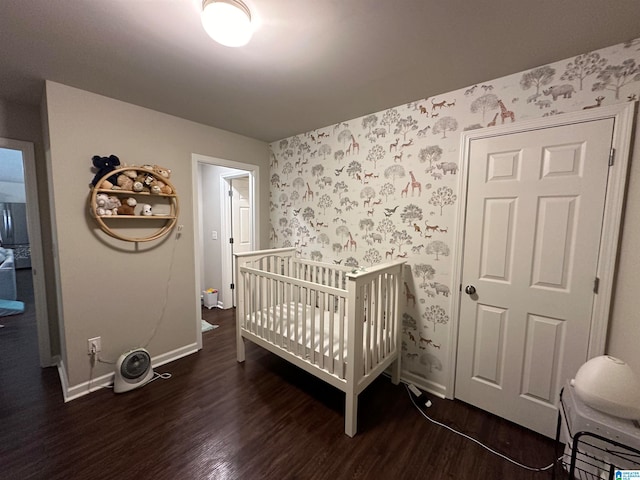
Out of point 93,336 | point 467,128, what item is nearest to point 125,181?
point 93,336

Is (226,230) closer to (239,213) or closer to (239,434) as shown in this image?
(239,213)

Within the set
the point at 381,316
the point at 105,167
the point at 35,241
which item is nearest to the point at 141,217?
the point at 105,167

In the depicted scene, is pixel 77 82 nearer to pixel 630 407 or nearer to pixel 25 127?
pixel 25 127

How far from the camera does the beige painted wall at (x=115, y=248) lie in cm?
183

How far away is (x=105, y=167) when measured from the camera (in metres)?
1.93

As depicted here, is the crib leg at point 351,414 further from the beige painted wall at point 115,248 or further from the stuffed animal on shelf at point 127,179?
the stuffed animal on shelf at point 127,179

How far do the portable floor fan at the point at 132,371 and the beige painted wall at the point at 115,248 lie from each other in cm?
20

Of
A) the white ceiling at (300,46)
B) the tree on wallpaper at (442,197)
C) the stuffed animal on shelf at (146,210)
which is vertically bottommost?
the stuffed animal on shelf at (146,210)

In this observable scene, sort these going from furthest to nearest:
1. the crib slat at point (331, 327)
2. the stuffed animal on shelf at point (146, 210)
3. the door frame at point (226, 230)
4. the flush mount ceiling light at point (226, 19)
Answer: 1. the door frame at point (226, 230)
2. the stuffed animal on shelf at point (146, 210)
3. the crib slat at point (331, 327)
4. the flush mount ceiling light at point (226, 19)

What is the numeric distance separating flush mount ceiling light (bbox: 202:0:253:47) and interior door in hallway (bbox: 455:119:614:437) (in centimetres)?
158

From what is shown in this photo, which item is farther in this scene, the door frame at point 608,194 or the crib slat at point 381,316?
the crib slat at point 381,316

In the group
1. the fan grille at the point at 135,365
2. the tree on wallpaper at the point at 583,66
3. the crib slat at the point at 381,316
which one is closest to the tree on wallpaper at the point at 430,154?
the tree on wallpaper at the point at 583,66

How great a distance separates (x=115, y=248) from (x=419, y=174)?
8.32ft

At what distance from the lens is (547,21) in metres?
1.17
